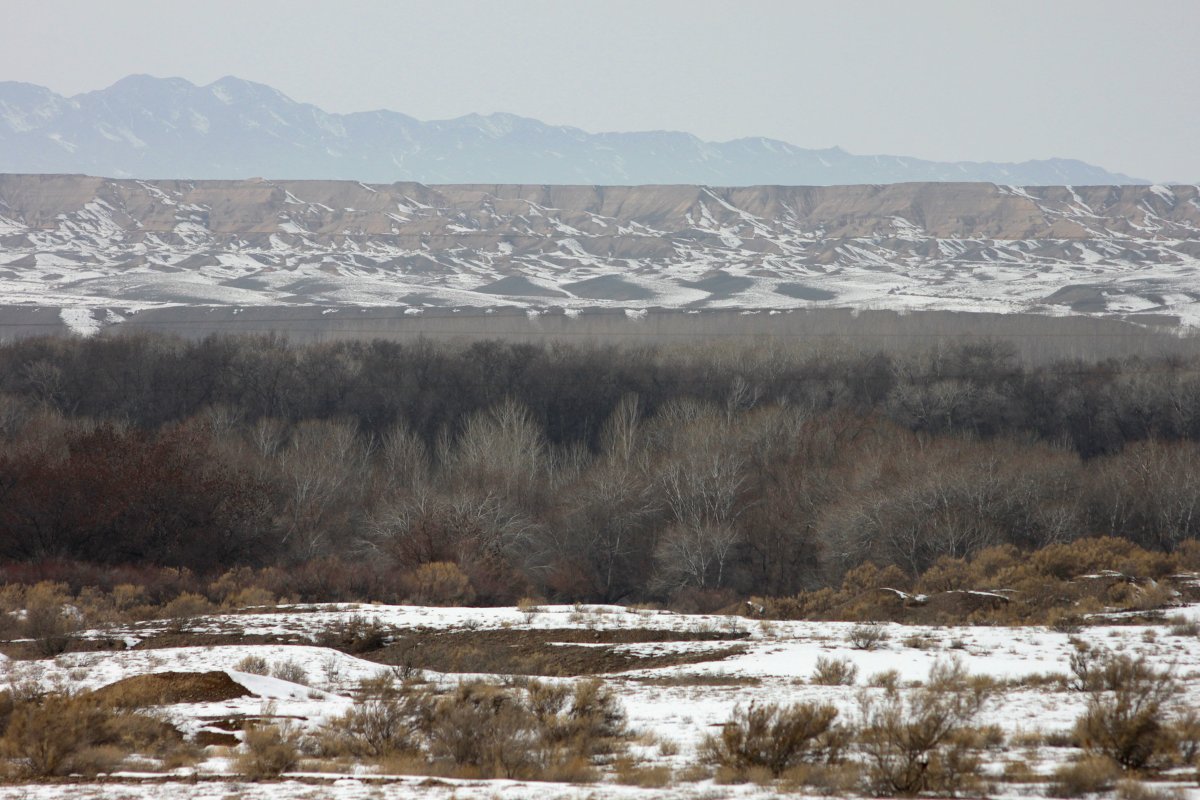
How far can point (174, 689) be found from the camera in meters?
12.9

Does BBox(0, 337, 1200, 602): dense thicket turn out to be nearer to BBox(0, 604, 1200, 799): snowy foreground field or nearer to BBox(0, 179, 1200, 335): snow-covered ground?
BBox(0, 604, 1200, 799): snowy foreground field

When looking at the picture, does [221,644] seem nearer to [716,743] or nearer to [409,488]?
[716,743]

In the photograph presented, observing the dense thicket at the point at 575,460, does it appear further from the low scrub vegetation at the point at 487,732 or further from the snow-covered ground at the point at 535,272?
the snow-covered ground at the point at 535,272

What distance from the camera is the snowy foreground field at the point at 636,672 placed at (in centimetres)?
870

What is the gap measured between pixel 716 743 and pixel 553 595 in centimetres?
3012

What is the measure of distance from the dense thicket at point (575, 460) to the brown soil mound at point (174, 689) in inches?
546

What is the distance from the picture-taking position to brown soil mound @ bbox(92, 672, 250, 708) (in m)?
12.3

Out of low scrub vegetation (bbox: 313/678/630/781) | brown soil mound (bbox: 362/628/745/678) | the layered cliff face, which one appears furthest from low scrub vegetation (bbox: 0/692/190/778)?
the layered cliff face

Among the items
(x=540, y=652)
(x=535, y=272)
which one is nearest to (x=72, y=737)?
(x=540, y=652)

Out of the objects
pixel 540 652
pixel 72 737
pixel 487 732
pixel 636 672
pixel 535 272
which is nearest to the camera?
pixel 72 737

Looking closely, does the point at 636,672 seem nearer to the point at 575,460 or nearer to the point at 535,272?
the point at 575,460

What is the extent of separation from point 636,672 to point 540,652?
2449mm

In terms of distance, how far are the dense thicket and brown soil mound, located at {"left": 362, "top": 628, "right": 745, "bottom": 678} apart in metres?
8.48

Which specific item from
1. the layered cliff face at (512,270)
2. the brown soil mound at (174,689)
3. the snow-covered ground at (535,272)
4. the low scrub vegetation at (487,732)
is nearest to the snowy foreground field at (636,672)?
the brown soil mound at (174,689)
